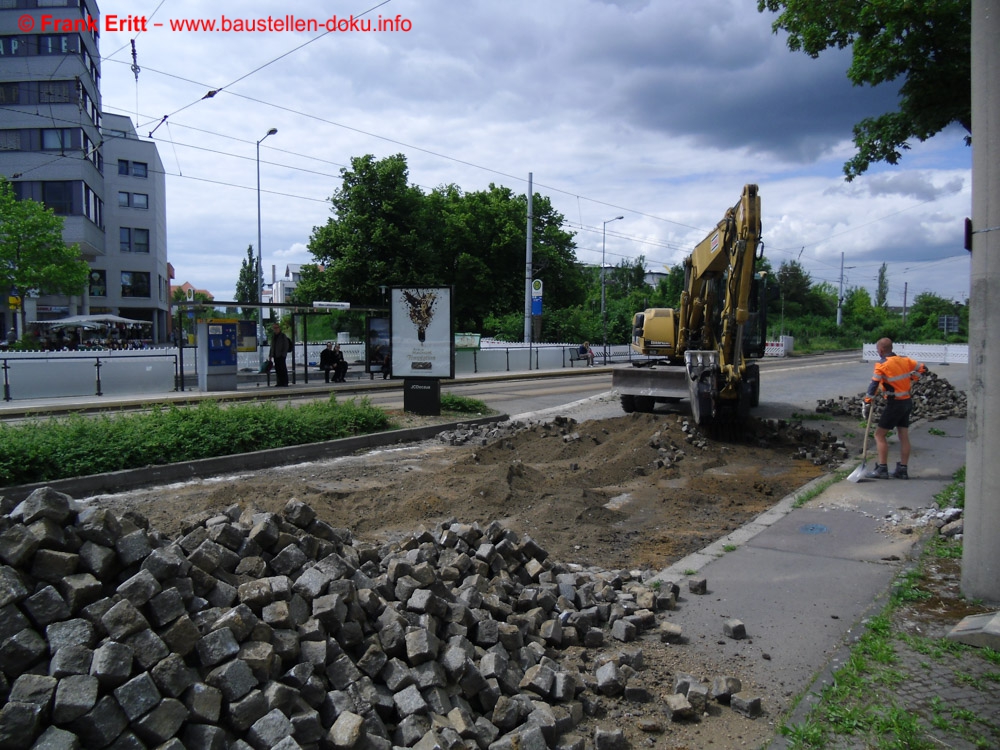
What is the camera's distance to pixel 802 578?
635 cm

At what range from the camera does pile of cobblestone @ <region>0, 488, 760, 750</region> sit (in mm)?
3252

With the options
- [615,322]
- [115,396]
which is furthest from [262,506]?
[615,322]

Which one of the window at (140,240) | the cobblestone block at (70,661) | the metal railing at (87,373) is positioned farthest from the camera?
the window at (140,240)

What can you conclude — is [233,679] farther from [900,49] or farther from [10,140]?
[10,140]

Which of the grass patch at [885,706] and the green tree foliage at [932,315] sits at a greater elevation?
the green tree foliage at [932,315]

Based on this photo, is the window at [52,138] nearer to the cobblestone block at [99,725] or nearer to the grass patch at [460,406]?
the grass patch at [460,406]

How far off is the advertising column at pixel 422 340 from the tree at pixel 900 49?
869 cm

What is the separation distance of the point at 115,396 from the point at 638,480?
56.7 feet

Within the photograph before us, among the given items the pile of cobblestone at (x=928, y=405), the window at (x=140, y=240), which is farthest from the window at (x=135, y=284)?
the pile of cobblestone at (x=928, y=405)

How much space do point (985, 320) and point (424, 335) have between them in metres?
12.5

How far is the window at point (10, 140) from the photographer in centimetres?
4653

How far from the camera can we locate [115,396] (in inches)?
854

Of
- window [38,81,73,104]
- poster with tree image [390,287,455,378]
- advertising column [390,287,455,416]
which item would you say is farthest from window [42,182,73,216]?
poster with tree image [390,287,455,378]

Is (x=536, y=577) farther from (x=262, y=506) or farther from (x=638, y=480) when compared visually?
(x=638, y=480)
